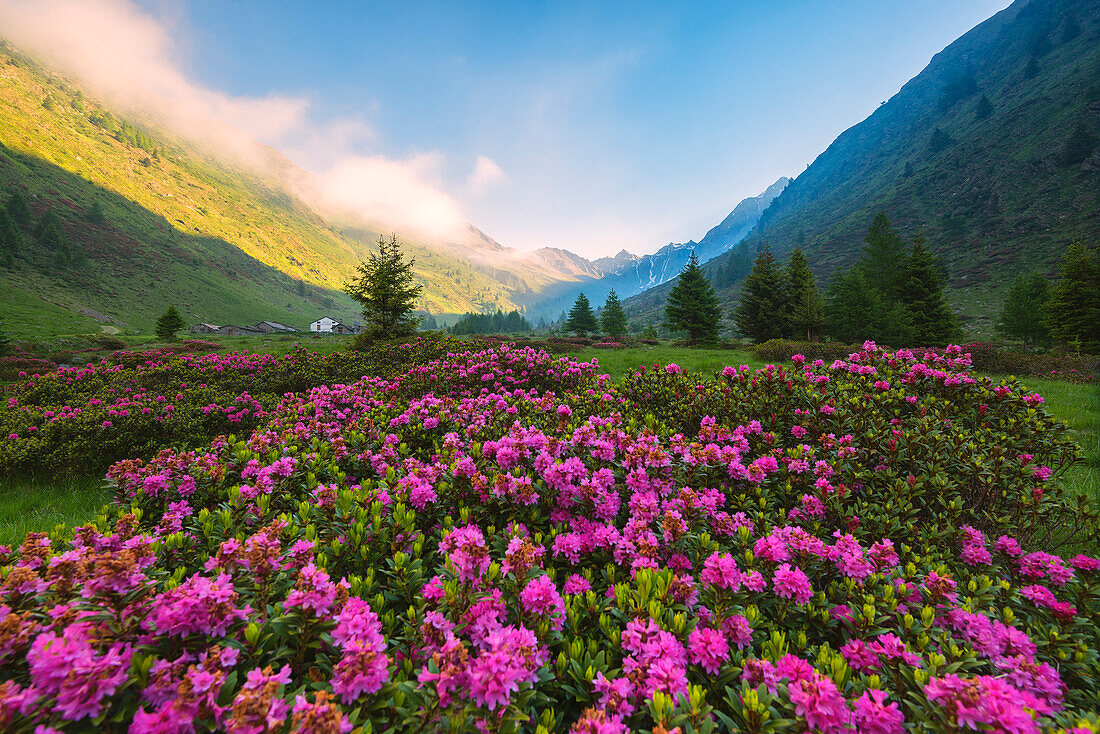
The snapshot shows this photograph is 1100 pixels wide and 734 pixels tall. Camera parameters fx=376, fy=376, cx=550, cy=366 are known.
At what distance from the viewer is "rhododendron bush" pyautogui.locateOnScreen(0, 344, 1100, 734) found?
5.53ft

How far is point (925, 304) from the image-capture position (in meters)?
27.7

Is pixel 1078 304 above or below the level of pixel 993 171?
below

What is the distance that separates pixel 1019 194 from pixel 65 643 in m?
136

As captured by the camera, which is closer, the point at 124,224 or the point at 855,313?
the point at 855,313

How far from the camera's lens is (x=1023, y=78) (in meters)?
113

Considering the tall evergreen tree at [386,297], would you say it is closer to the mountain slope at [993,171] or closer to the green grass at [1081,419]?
the green grass at [1081,419]

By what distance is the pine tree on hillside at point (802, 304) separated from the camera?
28.6 metres

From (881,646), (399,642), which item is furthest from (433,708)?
(881,646)

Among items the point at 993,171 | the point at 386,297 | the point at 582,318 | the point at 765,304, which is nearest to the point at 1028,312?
the point at 765,304

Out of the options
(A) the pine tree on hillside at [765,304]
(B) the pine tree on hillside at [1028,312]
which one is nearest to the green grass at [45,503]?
(A) the pine tree on hillside at [765,304]

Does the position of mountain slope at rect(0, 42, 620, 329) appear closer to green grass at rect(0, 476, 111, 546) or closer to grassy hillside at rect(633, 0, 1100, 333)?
green grass at rect(0, 476, 111, 546)

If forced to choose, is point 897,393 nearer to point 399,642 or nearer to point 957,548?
point 957,548

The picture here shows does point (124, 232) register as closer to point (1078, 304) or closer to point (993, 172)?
point (1078, 304)

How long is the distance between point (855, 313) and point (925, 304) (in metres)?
4.69
